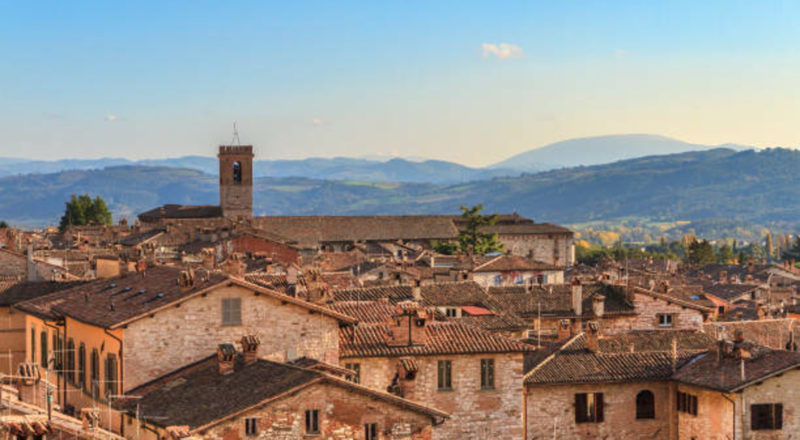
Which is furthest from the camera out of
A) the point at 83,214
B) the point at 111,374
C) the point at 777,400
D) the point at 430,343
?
the point at 83,214

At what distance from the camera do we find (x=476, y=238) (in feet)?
452

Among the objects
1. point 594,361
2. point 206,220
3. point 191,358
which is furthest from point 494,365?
point 206,220

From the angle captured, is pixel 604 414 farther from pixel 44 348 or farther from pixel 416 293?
pixel 44 348

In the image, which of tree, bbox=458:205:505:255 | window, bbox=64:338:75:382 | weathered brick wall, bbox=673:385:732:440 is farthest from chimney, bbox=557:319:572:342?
tree, bbox=458:205:505:255

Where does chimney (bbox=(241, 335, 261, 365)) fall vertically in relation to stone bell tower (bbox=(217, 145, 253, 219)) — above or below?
below

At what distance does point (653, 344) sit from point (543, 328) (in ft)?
26.7

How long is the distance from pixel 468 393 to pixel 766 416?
8578mm

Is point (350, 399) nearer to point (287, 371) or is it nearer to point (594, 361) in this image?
point (287, 371)

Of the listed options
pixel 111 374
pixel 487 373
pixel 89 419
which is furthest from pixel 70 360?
pixel 89 419

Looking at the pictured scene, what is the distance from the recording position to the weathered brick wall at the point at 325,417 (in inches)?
1038

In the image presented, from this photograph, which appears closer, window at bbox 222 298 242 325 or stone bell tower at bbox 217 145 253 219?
window at bbox 222 298 242 325

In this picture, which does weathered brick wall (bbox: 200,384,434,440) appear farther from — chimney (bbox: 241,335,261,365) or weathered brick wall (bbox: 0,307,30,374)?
weathered brick wall (bbox: 0,307,30,374)

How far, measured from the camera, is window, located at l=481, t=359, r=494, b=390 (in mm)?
36188

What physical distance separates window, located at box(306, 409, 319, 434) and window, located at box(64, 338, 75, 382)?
12.5 meters
